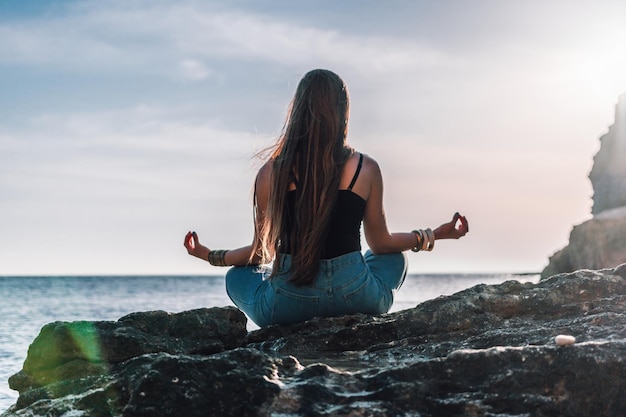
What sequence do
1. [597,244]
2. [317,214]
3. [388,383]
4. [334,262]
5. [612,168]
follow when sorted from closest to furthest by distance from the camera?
[388,383]
[317,214]
[334,262]
[597,244]
[612,168]

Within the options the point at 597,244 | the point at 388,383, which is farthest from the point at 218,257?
the point at 597,244

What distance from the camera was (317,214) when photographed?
473 centimetres

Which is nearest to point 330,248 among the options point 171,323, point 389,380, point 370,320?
point 370,320

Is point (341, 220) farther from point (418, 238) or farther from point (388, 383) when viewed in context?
point (388, 383)

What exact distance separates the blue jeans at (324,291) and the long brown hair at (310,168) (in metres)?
0.09

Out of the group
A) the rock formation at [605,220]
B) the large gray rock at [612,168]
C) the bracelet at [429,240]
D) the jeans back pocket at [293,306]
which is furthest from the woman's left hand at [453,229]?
the large gray rock at [612,168]

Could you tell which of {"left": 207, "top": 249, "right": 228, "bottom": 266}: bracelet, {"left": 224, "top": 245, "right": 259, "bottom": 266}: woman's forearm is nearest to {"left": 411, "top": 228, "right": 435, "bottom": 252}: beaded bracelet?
{"left": 224, "top": 245, "right": 259, "bottom": 266}: woman's forearm

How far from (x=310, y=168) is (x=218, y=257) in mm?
1092

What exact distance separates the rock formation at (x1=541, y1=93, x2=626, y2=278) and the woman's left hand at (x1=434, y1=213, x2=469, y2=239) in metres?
26.6

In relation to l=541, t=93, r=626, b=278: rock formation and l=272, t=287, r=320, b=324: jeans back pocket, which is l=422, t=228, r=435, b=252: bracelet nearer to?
l=272, t=287, r=320, b=324: jeans back pocket

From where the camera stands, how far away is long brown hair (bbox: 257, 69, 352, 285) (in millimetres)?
4730

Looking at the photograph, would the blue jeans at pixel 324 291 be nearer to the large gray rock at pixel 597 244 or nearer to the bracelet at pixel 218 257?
the bracelet at pixel 218 257

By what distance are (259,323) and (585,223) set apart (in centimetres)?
3092

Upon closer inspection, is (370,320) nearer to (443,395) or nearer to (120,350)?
(120,350)
